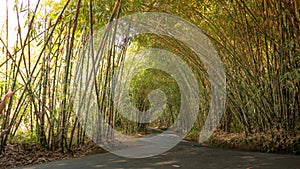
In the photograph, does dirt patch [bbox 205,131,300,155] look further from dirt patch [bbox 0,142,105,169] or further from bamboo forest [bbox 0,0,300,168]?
dirt patch [bbox 0,142,105,169]

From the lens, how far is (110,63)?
13.1 ft

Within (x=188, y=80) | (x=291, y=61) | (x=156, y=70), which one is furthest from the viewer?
(x=156, y=70)

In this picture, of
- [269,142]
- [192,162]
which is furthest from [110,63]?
[269,142]

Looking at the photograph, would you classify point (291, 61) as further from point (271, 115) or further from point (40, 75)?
point (40, 75)

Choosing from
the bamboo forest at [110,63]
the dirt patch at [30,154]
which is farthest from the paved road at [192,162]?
the bamboo forest at [110,63]

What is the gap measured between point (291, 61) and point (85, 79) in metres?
2.29

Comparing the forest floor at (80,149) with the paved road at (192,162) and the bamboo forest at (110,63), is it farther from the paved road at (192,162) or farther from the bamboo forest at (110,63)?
the paved road at (192,162)

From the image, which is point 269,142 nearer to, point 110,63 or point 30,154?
point 110,63

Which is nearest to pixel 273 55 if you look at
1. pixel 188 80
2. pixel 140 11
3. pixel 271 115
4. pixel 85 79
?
pixel 271 115

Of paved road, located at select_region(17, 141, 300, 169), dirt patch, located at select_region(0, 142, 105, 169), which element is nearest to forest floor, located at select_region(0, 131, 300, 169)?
dirt patch, located at select_region(0, 142, 105, 169)

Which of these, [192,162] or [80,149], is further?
[80,149]

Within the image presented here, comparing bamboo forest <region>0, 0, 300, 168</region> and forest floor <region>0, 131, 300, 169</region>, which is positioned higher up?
bamboo forest <region>0, 0, 300, 168</region>

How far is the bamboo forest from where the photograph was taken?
321 centimetres

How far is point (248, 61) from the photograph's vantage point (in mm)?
4062
